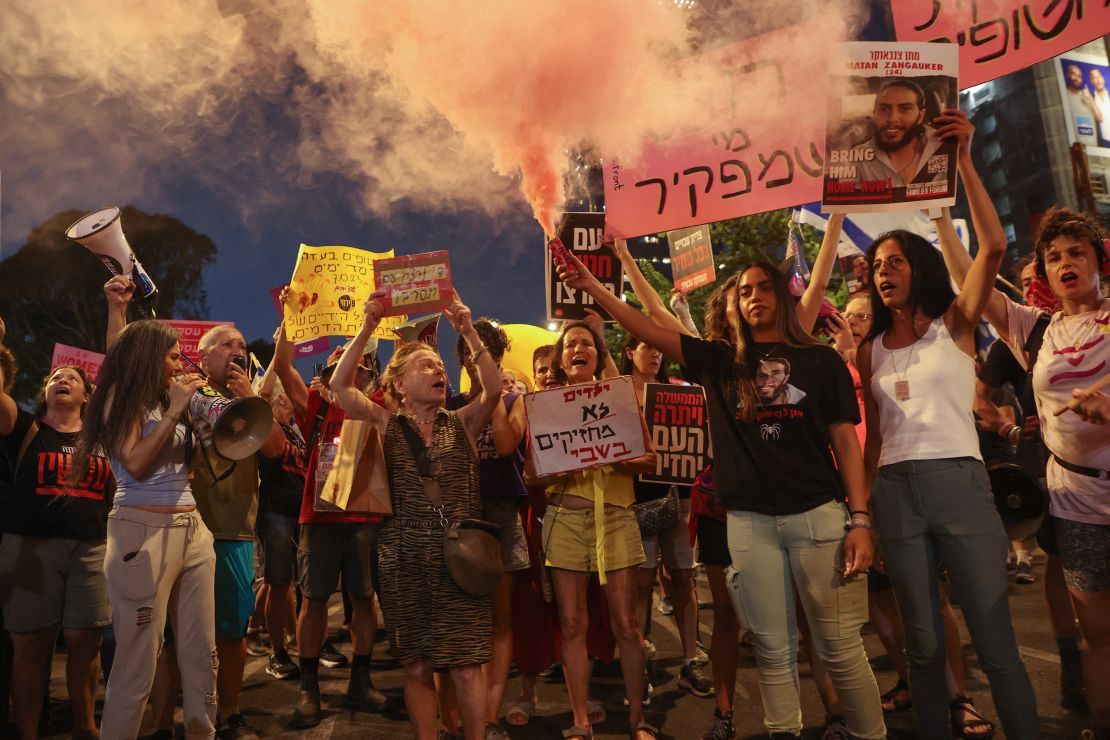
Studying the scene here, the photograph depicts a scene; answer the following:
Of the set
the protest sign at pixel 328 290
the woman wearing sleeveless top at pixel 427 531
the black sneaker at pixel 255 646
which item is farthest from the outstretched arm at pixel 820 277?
the black sneaker at pixel 255 646

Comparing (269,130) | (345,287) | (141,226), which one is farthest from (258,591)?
(141,226)

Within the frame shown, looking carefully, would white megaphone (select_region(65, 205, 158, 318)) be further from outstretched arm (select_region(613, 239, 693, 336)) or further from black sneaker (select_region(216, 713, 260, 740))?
outstretched arm (select_region(613, 239, 693, 336))

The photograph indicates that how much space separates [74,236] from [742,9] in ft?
14.8

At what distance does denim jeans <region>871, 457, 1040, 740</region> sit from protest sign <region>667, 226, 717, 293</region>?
385 centimetres

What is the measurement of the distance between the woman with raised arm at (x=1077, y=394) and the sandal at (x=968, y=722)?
55 cm

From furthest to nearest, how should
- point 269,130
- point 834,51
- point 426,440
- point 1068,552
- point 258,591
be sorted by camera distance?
point 269,130, point 258,591, point 426,440, point 834,51, point 1068,552

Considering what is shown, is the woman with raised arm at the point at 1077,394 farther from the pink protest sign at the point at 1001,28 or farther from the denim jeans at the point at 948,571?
the pink protest sign at the point at 1001,28

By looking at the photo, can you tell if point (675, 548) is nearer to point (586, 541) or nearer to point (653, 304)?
point (586, 541)

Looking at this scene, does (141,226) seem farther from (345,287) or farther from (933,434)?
(933,434)

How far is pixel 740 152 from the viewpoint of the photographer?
527 centimetres

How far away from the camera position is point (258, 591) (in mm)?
7816

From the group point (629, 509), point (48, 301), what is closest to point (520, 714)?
point (629, 509)

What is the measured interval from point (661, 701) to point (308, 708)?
7.52ft

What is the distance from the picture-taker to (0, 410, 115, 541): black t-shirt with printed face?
4.68 metres
